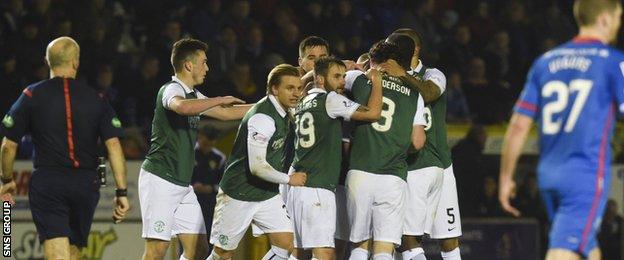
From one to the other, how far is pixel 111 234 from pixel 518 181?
5.76 meters

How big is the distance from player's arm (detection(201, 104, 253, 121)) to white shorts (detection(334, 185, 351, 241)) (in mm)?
1093

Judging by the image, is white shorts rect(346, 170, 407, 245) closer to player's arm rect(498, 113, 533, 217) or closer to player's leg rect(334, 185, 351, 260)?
player's leg rect(334, 185, 351, 260)

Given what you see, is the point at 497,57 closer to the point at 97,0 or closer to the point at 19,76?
the point at 97,0

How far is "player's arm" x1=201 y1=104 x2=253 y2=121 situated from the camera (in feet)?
38.3

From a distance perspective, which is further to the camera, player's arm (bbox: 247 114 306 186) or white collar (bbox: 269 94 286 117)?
white collar (bbox: 269 94 286 117)

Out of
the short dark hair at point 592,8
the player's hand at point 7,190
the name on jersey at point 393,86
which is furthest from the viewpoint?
the name on jersey at point 393,86

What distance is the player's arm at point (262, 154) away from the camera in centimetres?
1071

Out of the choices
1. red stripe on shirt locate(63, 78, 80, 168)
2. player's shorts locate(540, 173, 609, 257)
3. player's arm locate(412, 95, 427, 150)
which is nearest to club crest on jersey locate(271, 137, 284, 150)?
player's arm locate(412, 95, 427, 150)

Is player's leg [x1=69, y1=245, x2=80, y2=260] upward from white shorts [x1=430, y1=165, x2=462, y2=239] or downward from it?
downward

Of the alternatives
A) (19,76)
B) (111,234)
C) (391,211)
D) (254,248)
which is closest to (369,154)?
(391,211)

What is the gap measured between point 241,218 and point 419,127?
1.66 m

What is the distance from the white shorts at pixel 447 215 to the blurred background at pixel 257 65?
330 cm

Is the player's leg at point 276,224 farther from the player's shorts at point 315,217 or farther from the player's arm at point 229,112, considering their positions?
the player's arm at point 229,112

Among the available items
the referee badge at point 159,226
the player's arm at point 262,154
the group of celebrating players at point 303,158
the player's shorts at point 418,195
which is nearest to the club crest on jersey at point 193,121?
the group of celebrating players at point 303,158
